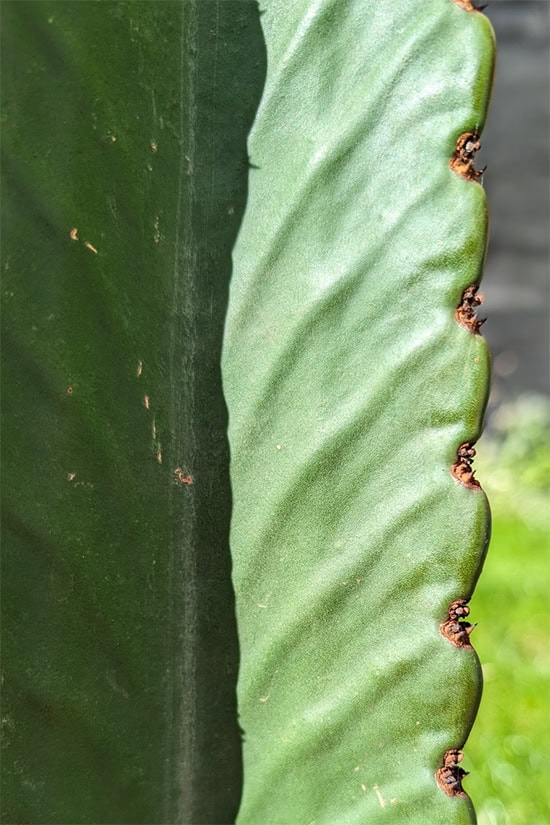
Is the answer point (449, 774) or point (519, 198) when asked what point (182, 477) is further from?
point (519, 198)

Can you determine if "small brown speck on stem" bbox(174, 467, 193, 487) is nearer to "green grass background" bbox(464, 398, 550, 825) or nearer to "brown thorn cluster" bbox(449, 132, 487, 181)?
"brown thorn cluster" bbox(449, 132, 487, 181)

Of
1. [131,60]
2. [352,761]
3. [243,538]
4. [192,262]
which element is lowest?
[352,761]

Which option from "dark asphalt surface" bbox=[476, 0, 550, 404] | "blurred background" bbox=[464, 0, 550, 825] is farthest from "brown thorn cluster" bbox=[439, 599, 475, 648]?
"dark asphalt surface" bbox=[476, 0, 550, 404]

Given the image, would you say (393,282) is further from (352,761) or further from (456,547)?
(352,761)

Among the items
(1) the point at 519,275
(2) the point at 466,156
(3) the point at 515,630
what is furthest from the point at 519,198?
(2) the point at 466,156

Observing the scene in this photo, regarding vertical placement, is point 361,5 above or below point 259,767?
above

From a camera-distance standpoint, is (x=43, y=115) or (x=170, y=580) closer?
(x=43, y=115)

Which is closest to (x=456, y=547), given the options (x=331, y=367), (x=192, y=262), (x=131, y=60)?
(x=331, y=367)

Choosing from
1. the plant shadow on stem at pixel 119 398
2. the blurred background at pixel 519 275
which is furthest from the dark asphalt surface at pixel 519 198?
the plant shadow on stem at pixel 119 398
